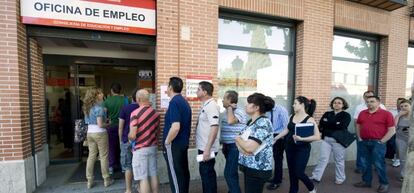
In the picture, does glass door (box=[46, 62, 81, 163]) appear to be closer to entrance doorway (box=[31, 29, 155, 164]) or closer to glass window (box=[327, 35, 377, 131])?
entrance doorway (box=[31, 29, 155, 164])

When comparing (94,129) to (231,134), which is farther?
(94,129)

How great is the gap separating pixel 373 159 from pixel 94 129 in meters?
5.13

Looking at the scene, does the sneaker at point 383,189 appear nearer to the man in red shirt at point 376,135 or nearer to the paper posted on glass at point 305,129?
the man in red shirt at point 376,135

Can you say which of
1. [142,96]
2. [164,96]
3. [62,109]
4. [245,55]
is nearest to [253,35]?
[245,55]

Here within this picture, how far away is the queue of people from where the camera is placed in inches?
117

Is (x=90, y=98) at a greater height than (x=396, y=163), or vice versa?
(x=90, y=98)

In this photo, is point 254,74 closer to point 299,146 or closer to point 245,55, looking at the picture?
point 245,55

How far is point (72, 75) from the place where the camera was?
6.25m

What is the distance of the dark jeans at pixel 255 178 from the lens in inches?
114

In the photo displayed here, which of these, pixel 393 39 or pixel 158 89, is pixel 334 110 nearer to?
A: pixel 158 89

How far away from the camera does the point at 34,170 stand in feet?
14.7

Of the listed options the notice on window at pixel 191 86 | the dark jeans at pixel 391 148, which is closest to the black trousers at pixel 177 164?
the notice on window at pixel 191 86

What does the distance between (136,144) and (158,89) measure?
4.33 feet

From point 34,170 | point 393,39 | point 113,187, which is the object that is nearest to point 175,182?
point 113,187
